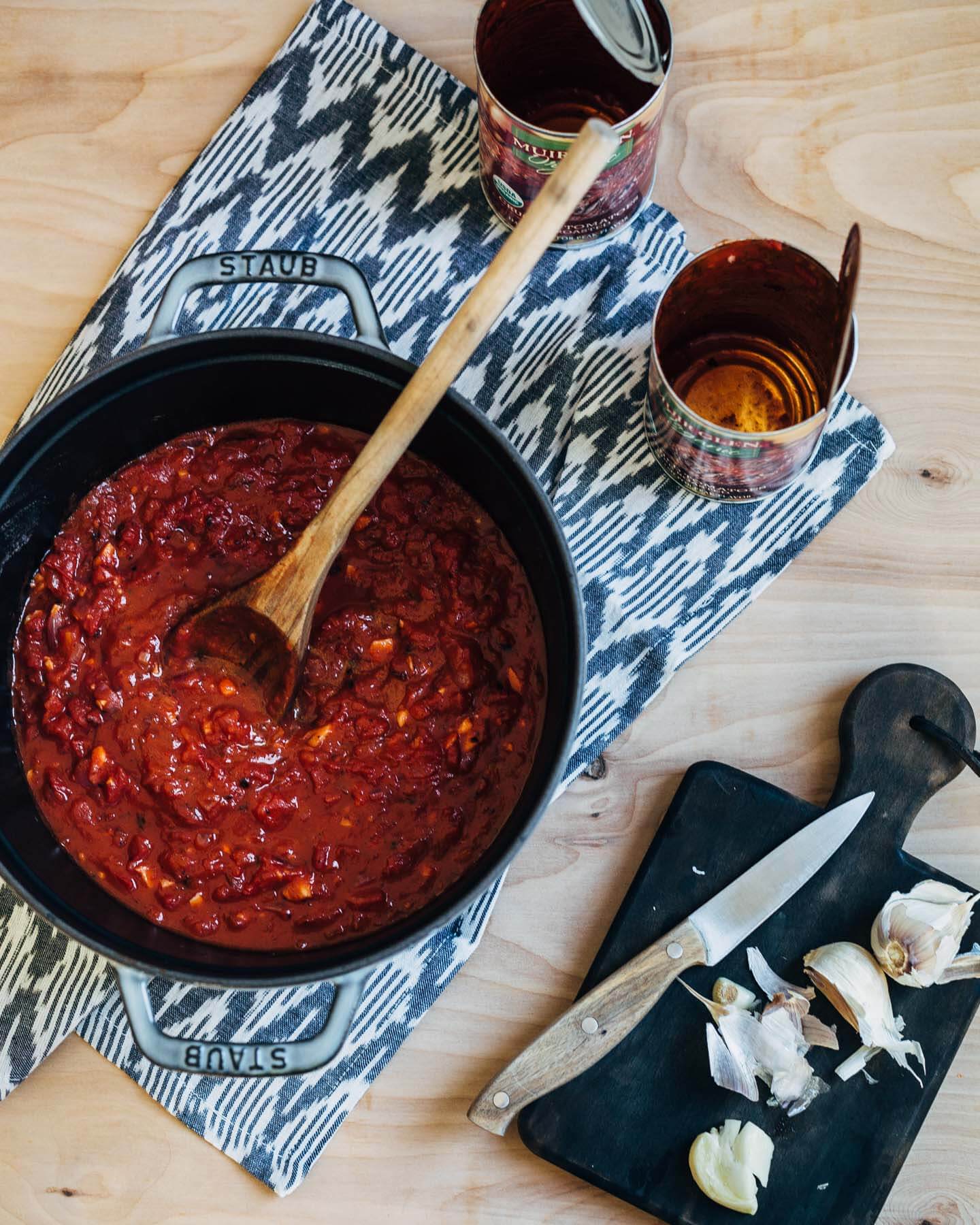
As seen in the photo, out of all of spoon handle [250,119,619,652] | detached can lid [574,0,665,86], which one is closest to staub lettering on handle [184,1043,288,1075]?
spoon handle [250,119,619,652]

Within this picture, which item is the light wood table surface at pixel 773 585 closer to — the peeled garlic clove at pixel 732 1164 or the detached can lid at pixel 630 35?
the peeled garlic clove at pixel 732 1164

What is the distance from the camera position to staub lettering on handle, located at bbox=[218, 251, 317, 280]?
1368 mm

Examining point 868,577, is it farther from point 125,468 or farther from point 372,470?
point 125,468

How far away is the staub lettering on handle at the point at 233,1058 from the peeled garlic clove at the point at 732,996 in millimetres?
565

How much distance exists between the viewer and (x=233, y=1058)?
1.30 metres

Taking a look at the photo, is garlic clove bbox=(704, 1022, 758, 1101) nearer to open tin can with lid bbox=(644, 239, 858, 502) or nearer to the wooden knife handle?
the wooden knife handle

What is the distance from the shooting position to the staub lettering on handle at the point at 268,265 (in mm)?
1368

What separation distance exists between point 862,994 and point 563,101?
120 cm

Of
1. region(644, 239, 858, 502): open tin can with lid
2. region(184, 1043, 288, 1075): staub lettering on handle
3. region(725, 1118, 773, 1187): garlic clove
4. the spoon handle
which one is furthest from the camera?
region(725, 1118, 773, 1187): garlic clove

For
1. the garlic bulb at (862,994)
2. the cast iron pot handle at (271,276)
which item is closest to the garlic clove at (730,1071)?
the garlic bulb at (862,994)

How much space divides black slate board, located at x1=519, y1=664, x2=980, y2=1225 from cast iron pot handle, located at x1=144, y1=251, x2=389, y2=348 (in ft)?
2.37

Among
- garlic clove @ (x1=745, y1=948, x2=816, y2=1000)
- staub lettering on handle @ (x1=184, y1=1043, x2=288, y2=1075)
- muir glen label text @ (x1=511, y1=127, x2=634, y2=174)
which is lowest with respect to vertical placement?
garlic clove @ (x1=745, y1=948, x2=816, y2=1000)

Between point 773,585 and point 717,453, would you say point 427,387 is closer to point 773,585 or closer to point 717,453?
point 717,453

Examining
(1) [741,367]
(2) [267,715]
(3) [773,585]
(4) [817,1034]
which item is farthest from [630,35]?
(4) [817,1034]
